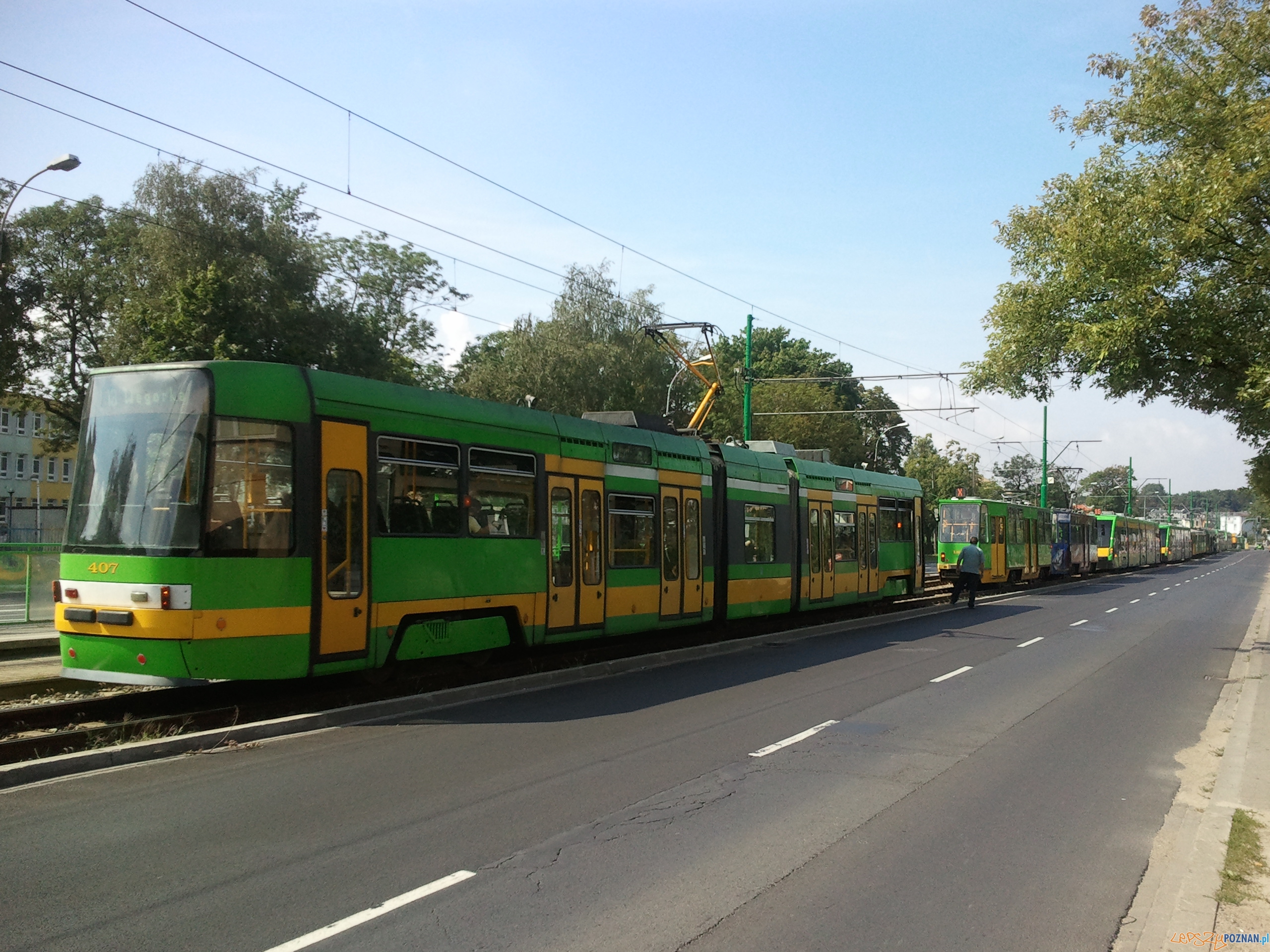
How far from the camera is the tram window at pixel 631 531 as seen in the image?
47.9 feet

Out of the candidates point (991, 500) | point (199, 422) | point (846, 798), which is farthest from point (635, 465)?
point (991, 500)

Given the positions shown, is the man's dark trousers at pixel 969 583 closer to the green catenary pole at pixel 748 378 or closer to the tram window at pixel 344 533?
the green catenary pole at pixel 748 378

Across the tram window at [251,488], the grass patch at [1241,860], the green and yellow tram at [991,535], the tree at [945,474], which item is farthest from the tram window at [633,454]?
the tree at [945,474]

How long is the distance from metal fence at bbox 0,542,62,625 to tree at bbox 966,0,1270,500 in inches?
698

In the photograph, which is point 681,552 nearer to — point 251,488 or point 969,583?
point 251,488

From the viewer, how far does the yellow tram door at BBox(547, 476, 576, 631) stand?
1323 centimetres

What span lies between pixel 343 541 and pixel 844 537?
1541cm

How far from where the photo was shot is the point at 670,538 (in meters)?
16.1

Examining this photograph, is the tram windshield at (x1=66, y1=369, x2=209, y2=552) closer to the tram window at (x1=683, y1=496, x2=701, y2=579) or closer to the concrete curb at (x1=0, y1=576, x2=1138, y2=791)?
the concrete curb at (x1=0, y1=576, x2=1138, y2=791)

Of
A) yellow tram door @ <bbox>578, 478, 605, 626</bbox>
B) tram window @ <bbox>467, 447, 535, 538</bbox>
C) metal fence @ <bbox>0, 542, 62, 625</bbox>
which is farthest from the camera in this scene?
metal fence @ <bbox>0, 542, 62, 625</bbox>

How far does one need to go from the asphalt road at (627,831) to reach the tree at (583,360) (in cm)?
3670

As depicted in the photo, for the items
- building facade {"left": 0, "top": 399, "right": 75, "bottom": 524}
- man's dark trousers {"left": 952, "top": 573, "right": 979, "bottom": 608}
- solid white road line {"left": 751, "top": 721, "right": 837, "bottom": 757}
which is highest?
building facade {"left": 0, "top": 399, "right": 75, "bottom": 524}

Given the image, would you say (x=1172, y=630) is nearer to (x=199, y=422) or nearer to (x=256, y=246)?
(x=199, y=422)

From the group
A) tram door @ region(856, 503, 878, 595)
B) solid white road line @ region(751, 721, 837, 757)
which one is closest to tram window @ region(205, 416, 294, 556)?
solid white road line @ region(751, 721, 837, 757)
